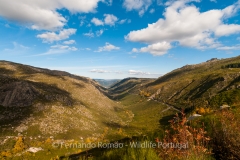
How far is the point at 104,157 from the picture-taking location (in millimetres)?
7254

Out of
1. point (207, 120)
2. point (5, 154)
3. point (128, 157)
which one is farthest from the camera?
point (5, 154)

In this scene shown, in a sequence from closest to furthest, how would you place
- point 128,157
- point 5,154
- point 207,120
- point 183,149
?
point 128,157
point 183,149
point 207,120
point 5,154

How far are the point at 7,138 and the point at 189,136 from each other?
8645 inches

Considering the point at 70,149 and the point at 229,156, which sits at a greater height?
the point at 229,156

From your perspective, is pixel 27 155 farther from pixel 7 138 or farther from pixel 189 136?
pixel 189 136

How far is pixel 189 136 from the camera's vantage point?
23.5ft

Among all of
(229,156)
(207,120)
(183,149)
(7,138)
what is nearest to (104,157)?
(183,149)

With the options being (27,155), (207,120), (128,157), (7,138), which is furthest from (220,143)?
(7,138)

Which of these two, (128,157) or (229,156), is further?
(229,156)

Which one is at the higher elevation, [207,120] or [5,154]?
[207,120]

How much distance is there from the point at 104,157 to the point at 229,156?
531 cm

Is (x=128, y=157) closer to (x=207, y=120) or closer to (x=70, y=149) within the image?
(x=207, y=120)

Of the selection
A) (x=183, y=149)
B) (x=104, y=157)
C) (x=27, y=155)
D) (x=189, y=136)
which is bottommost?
(x=27, y=155)

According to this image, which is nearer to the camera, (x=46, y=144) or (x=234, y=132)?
(x=234, y=132)
